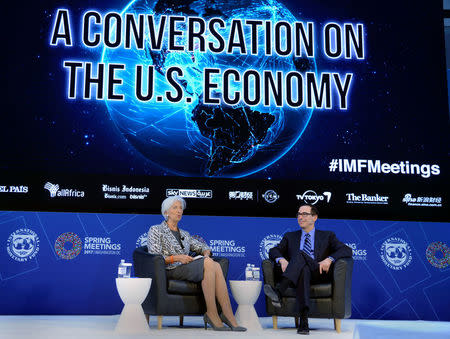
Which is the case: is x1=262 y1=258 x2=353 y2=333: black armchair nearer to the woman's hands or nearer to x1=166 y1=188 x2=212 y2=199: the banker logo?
the woman's hands

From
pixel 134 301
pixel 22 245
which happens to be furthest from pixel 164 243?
pixel 22 245

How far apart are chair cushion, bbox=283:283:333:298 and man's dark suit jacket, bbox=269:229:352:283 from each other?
163 mm

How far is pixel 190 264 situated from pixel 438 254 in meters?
3.19

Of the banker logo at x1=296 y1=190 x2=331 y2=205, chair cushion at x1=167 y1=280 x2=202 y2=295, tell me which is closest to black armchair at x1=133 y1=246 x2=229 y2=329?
chair cushion at x1=167 y1=280 x2=202 y2=295

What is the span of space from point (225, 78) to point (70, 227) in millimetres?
2405

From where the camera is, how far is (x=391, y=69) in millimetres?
6984

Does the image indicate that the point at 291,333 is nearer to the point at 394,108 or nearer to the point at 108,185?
the point at 108,185

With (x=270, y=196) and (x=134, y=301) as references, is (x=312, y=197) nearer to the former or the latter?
(x=270, y=196)

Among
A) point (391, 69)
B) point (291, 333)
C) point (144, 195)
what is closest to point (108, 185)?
point (144, 195)

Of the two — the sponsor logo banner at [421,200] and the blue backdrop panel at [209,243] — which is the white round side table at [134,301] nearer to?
the blue backdrop panel at [209,243]

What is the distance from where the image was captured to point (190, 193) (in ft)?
20.9

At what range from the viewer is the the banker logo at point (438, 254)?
6.56 meters

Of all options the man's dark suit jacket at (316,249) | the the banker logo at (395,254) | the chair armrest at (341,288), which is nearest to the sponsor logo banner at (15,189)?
the man's dark suit jacket at (316,249)

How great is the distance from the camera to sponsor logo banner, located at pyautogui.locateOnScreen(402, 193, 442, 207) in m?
6.61
